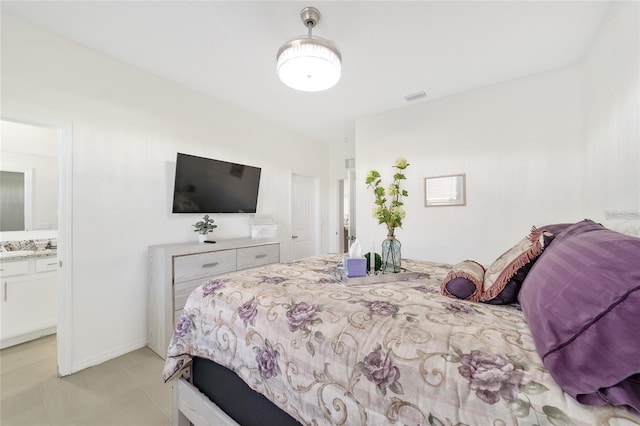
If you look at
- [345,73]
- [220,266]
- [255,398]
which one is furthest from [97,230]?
[345,73]

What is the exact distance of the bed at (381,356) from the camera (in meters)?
0.63

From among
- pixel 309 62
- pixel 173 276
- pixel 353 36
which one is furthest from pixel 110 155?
pixel 353 36

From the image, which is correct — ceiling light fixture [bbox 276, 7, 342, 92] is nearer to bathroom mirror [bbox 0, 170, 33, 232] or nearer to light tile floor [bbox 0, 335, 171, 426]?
light tile floor [bbox 0, 335, 171, 426]

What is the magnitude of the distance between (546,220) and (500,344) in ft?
8.77

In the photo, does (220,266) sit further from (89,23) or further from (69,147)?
(89,23)

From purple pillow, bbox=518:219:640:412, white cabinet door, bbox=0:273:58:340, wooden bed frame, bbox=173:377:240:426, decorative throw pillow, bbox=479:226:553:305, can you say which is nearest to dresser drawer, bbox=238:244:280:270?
wooden bed frame, bbox=173:377:240:426

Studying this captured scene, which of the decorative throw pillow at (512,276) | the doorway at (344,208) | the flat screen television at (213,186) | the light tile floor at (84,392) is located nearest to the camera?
Result: the decorative throw pillow at (512,276)

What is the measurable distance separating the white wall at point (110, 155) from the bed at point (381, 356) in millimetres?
1437

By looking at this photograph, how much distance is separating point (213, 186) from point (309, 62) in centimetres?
208

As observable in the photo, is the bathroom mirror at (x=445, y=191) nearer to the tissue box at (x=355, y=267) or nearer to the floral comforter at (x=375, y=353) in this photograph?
the floral comforter at (x=375, y=353)

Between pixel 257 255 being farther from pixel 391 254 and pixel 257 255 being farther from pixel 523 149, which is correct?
pixel 523 149

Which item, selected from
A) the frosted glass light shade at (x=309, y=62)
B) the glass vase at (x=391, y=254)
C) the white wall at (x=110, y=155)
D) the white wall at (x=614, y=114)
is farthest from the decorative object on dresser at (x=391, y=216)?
the white wall at (x=110, y=155)

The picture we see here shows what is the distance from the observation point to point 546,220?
2693 millimetres

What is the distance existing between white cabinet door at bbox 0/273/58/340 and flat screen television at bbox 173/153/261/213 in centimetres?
155
